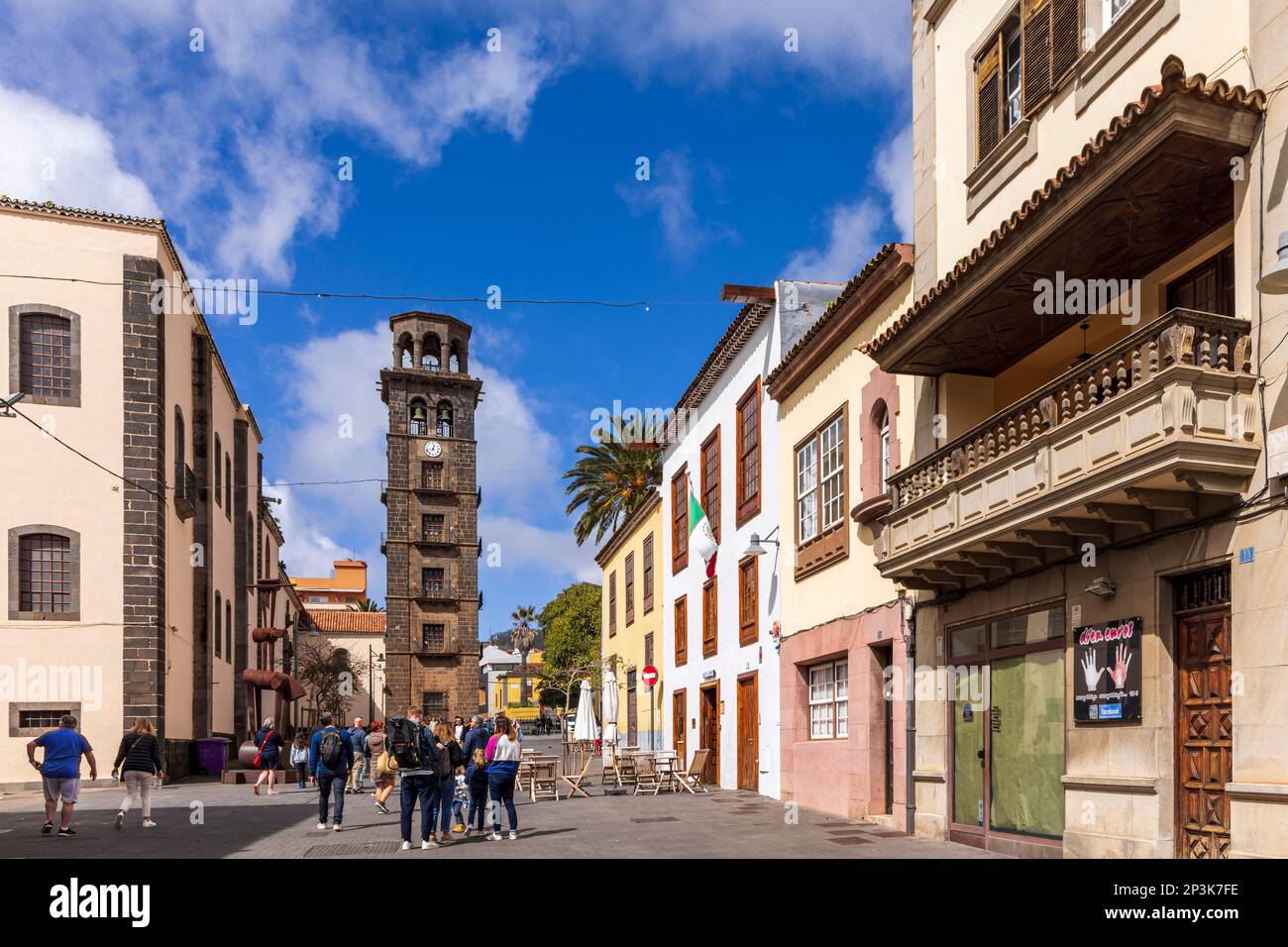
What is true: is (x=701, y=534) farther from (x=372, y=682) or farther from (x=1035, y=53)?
(x=372, y=682)

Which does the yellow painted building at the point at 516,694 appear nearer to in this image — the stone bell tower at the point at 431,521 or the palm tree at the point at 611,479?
the stone bell tower at the point at 431,521

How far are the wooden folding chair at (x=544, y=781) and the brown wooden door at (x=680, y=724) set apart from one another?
25.7 ft

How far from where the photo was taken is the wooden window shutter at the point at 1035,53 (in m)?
13.2

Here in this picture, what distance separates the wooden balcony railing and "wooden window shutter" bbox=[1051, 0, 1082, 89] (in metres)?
3.69

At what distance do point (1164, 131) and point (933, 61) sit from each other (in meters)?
7.56

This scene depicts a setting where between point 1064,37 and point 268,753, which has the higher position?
point 1064,37

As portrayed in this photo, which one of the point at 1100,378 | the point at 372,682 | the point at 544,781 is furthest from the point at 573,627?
the point at 1100,378

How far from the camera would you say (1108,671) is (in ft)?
37.3

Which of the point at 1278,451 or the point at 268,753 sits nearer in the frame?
the point at 1278,451

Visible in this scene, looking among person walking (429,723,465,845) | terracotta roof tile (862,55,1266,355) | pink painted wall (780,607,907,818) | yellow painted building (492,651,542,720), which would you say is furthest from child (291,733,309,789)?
yellow painted building (492,651,542,720)

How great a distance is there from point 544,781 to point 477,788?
6.72 m

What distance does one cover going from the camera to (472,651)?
6869cm

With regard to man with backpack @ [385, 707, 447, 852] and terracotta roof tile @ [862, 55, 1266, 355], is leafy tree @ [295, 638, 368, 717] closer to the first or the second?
man with backpack @ [385, 707, 447, 852]
